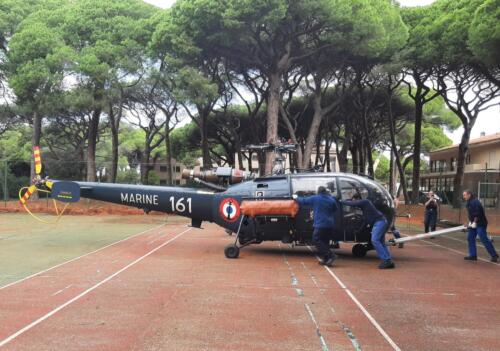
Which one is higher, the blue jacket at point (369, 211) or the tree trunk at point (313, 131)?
the tree trunk at point (313, 131)

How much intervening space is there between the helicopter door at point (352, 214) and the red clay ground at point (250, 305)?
643 millimetres

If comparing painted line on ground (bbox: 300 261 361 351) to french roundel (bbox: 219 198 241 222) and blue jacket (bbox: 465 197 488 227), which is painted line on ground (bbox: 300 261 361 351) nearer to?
french roundel (bbox: 219 198 241 222)

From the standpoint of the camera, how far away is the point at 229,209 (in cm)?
1180

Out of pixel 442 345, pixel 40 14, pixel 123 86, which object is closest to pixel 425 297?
pixel 442 345

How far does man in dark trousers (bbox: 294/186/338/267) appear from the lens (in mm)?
9859

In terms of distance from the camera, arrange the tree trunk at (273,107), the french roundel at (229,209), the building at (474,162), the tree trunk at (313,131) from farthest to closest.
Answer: the building at (474,162), the tree trunk at (313,131), the tree trunk at (273,107), the french roundel at (229,209)

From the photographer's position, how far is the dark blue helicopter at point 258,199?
10875 mm

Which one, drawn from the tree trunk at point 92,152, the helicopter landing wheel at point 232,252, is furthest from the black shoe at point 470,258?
the tree trunk at point 92,152

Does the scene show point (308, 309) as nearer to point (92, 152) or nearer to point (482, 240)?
point (482, 240)

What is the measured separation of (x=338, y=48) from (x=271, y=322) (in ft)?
66.6

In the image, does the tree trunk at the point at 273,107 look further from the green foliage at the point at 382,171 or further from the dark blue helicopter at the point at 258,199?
the green foliage at the point at 382,171

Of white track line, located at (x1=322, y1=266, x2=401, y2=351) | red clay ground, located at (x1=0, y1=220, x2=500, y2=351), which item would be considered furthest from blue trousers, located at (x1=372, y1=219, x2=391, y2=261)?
white track line, located at (x1=322, y1=266, x2=401, y2=351)

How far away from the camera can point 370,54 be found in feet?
79.3

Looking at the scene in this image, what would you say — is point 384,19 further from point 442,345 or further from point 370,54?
point 442,345
